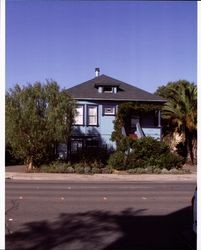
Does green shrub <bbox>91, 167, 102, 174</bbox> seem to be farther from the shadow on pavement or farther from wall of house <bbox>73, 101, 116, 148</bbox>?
the shadow on pavement

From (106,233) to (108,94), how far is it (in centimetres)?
2756

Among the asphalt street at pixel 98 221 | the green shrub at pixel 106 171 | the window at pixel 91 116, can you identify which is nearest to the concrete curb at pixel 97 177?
the green shrub at pixel 106 171

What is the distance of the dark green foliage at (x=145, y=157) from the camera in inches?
1143

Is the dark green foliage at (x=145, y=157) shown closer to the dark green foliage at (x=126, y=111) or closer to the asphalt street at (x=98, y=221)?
the dark green foliage at (x=126, y=111)

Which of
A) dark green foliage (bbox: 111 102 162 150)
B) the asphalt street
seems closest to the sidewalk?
dark green foliage (bbox: 111 102 162 150)

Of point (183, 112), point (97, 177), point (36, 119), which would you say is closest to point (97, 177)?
point (97, 177)

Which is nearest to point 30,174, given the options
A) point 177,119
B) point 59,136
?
point 59,136

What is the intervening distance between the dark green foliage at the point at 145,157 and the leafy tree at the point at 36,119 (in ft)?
13.0

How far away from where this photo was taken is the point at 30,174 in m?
24.8

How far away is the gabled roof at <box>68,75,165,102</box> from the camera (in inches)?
1365

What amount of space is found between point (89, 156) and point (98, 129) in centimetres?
341

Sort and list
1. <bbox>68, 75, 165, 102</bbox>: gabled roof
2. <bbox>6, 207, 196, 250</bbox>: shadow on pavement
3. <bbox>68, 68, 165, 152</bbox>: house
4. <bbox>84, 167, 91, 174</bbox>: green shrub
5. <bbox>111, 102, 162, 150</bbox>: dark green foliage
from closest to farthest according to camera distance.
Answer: <bbox>6, 207, 196, 250</bbox>: shadow on pavement, <bbox>84, 167, 91, 174</bbox>: green shrub, <bbox>111, 102, 162, 150</bbox>: dark green foliage, <bbox>68, 68, 165, 152</bbox>: house, <bbox>68, 75, 165, 102</bbox>: gabled roof
